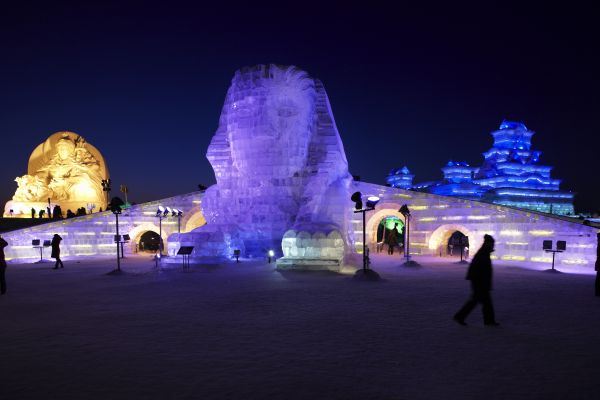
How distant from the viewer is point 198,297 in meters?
8.98

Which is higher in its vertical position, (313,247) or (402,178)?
(402,178)

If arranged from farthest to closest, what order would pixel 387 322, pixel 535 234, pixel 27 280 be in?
pixel 535 234
pixel 27 280
pixel 387 322

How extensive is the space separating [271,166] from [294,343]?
1059 cm

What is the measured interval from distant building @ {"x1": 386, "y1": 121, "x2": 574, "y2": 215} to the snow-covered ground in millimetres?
37108

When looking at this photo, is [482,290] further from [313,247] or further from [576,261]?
[576,261]

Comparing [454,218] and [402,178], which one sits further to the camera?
[402,178]

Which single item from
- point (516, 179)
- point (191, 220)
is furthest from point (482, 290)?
point (516, 179)

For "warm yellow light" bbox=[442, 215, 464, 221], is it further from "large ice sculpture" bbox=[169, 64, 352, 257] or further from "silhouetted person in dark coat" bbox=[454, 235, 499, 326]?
"silhouetted person in dark coat" bbox=[454, 235, 499, 326]

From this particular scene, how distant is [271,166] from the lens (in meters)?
15.7

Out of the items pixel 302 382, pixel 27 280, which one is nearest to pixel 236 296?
pixel 302 382

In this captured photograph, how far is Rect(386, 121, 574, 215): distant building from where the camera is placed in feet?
145

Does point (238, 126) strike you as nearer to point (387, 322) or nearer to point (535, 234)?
point (387, 322)

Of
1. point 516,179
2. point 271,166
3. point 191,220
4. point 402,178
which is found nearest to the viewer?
point 271,166

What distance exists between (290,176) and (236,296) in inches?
297
